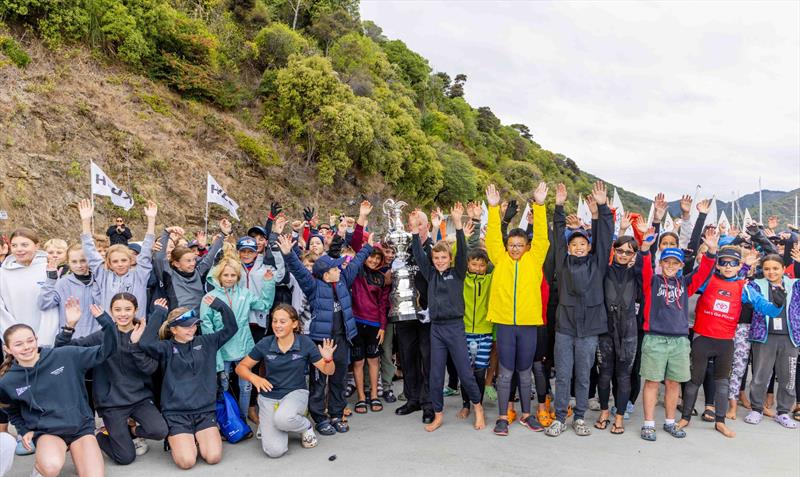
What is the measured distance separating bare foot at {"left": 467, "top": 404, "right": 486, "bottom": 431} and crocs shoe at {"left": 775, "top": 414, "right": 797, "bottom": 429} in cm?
328

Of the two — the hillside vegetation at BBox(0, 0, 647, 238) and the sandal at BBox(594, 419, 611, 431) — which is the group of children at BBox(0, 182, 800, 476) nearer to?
the sandal at BBox(594, 419, 611, 431)

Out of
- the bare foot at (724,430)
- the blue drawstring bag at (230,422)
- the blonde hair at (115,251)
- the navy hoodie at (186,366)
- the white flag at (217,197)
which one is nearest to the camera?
the navy hoodie at (186,366)

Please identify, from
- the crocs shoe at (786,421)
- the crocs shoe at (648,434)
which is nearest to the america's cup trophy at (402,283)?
the crocs shoe at (648,434)

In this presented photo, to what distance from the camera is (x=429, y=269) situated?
18.6ft

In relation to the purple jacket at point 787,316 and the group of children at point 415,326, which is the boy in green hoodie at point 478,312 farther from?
the purple jacket at point 787,316

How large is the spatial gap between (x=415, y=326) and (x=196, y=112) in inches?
636

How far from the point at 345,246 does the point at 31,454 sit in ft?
13.4

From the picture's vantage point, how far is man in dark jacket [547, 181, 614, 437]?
5160 millimetres

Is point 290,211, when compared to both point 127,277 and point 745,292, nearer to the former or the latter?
point 127,277

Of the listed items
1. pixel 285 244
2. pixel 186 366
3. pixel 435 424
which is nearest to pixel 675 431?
pixel 435 424

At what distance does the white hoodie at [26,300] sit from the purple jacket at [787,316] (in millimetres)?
7531

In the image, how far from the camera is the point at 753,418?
18.4ft

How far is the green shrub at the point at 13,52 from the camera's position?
14.3 m

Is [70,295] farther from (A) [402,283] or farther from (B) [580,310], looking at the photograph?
(B) [580,310]
